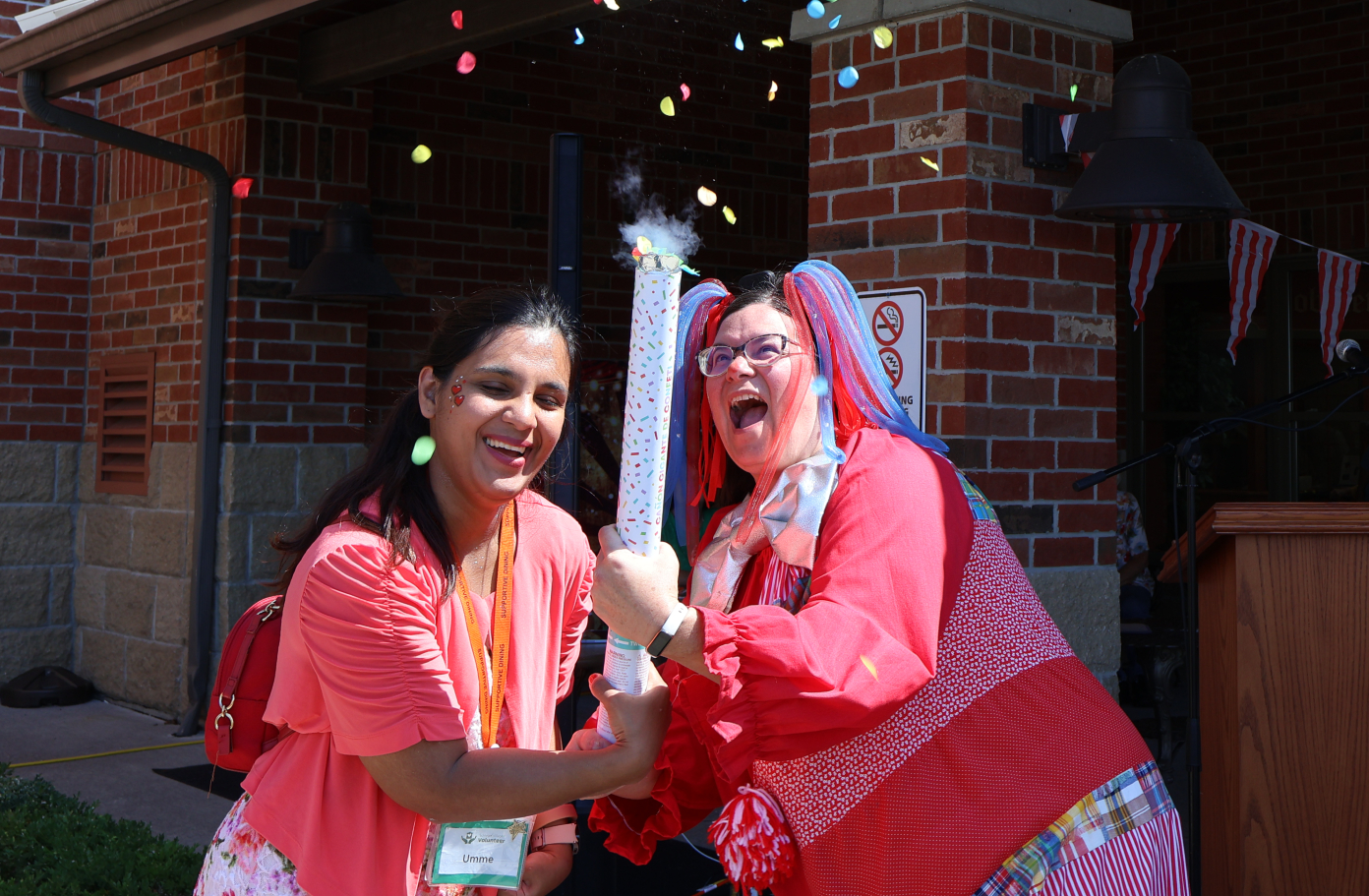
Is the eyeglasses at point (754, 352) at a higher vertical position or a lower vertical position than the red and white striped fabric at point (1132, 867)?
higher

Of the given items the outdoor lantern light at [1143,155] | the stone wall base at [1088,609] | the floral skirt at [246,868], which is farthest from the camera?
the stone wall base at [1088,609]

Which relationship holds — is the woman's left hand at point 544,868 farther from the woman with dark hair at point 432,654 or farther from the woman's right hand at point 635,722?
→ the woman's right hand at point 635,722

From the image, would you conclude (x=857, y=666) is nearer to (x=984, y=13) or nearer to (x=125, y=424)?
(x=984, y=13)

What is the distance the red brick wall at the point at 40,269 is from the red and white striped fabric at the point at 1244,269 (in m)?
6.30

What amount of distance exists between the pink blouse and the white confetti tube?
1.37ft

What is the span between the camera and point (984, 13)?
381 centimetres

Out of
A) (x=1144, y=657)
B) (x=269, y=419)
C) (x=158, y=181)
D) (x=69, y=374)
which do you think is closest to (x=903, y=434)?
(x=1144, y=657)

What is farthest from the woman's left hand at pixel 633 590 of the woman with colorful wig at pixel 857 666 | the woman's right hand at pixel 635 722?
the woman's right hand at pixel 635 722

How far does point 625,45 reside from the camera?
315 inches

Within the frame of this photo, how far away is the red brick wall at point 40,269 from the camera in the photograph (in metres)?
7.74

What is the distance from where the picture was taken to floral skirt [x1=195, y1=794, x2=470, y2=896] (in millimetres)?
2123

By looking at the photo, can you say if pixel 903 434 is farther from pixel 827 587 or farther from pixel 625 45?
pixel 625 45

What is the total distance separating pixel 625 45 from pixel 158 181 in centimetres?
273

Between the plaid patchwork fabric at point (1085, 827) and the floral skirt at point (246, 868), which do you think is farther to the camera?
the floral skirt at point (246, 868)
